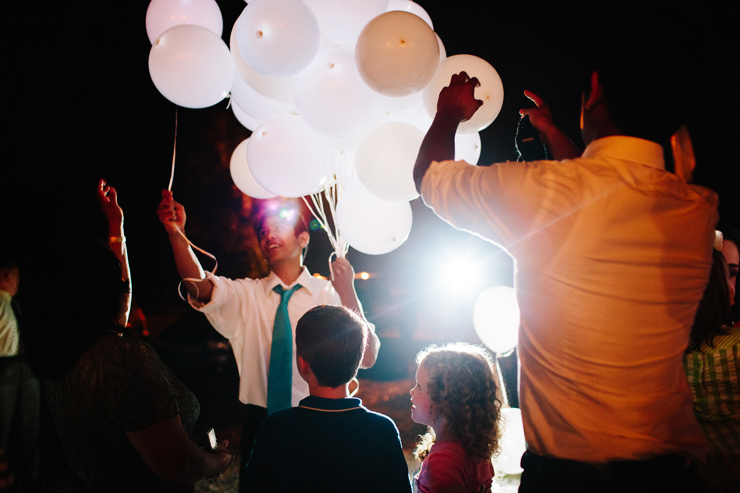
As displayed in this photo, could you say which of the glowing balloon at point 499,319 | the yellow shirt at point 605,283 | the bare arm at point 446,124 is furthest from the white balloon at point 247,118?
the glowing balloon at point 499,319

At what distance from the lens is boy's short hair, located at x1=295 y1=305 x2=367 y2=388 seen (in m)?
1.31

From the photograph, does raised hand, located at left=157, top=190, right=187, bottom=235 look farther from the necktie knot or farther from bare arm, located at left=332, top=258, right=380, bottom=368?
bare arm, located at left=332, top=258, right=380, bottom=368

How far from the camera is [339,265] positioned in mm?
2086

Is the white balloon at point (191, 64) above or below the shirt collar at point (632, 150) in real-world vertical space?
above

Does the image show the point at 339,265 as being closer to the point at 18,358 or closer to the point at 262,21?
the point at 262,21

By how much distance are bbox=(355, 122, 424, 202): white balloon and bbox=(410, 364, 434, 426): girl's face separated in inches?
32.1

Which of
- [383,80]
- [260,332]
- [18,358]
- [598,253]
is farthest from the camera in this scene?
[18,358]

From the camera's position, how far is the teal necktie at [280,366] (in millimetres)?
2055

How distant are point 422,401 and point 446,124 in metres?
1.23

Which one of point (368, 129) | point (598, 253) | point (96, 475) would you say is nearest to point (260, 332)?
point (96, 475)

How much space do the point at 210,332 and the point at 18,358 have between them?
4.77 m

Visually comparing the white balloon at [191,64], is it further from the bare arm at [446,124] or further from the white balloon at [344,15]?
the bare arm at [446,124]

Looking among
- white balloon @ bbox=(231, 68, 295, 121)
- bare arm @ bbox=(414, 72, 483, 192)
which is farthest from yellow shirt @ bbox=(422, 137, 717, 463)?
white balloon @ bbox=(231, 68, 295, 121)

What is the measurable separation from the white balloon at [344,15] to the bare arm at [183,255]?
1.12 meters
